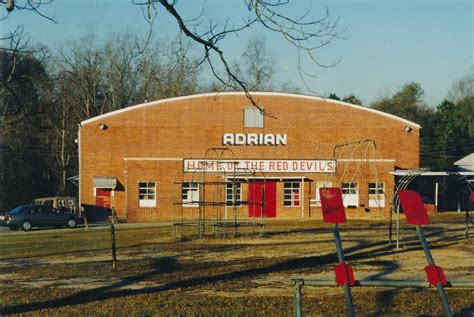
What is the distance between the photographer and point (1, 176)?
52.0 m

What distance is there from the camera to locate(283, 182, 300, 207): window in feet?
160

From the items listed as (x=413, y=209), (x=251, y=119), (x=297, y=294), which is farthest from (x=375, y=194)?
(x=297, y=294)

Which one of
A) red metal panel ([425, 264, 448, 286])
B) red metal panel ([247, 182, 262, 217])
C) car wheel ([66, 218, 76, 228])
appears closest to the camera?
red metal panel ([425, 264, 448, 286])

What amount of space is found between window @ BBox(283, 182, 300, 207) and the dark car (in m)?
13.6

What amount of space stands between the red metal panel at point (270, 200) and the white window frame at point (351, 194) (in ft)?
14.9

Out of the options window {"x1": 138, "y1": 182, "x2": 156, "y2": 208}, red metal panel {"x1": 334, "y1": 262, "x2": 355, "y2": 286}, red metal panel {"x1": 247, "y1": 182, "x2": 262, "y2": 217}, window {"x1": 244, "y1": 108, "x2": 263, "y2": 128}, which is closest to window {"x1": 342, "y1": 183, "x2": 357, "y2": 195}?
red metal panel {"x1": 247, "y1": 182, "x2": 262, "y2": 217}

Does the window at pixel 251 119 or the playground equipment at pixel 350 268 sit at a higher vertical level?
the window at pixel 251 119

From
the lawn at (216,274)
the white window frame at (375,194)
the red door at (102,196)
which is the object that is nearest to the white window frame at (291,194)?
the white window frame at (375,194)

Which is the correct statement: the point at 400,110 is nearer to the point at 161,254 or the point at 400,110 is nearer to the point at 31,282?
the point at 161,254

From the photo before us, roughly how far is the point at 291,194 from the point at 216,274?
3194 centimetres

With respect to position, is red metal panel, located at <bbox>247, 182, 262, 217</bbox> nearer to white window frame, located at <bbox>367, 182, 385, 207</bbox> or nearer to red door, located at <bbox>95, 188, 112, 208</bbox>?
white window frame, located at <bbox>367, 182, 385, 207</bbox>

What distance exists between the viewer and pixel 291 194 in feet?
160

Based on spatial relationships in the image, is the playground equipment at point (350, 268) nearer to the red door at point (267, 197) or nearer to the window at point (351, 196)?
the window at point (351, 196)

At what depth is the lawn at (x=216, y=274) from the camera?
1242 centimetres
